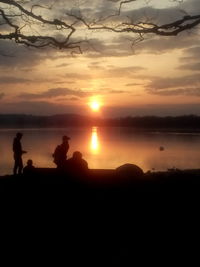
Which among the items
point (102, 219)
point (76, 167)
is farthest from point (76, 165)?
point (102, 219)

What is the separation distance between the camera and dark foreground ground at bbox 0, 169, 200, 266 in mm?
7629

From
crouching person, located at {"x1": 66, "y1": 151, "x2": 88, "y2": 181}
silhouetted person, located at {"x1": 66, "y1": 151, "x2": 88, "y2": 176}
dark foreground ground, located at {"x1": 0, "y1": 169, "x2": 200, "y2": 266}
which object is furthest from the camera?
silhouetted person, located at {"x1": 66, "y1": 151, "x2": 88, "y2": 176}

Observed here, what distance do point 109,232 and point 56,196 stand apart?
297cm

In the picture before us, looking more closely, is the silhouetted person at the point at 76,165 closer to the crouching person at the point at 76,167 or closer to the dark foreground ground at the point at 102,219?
the crouching person at the point at 76,167

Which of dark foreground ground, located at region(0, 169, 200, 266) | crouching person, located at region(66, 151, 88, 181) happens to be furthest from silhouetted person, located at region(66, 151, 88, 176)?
dark foreground ground, located at region(0, 169, 200, 266)

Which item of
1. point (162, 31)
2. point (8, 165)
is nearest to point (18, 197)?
point (162, 31)

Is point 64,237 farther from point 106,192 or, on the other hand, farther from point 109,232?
point 106,192

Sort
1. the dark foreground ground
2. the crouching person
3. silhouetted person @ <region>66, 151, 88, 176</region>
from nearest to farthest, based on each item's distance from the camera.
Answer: the dark foreground ground, the crouching person, silhouetted person @ <region>66, 151, 88, 176</region>

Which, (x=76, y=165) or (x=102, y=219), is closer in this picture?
(x=102, y=219)

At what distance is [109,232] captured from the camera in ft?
29.3

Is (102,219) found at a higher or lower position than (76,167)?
lower

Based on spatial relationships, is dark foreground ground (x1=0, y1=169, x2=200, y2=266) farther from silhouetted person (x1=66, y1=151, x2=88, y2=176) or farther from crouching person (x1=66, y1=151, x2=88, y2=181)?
silhouetted person (x1=66, y1=151, x2=88, y2=176)

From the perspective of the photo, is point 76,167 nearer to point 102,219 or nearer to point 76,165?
point 76,165

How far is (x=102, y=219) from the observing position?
9.72 meters
